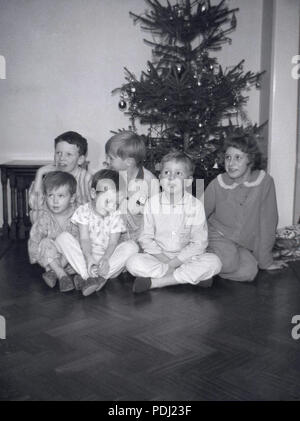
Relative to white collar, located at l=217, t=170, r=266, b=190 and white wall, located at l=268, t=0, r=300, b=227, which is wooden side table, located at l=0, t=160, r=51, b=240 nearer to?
white collar, located at l=217, t=170, r=266, b=190

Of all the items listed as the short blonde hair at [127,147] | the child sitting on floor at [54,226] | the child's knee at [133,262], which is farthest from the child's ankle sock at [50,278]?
the short blonde hair at [127,147]

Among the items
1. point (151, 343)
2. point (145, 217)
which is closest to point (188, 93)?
point (145, 217)

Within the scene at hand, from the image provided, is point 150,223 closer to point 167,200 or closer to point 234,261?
point 167,200

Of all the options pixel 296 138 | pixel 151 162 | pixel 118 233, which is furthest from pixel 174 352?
pixel 296 138

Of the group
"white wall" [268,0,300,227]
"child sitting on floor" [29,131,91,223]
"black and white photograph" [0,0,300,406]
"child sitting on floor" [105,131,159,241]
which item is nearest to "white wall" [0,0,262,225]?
"black and white photograph" [0,0,300,406]

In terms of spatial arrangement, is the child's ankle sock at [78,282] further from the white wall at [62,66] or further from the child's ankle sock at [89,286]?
the white wall at [62,66]

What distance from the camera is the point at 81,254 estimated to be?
288 centimetres

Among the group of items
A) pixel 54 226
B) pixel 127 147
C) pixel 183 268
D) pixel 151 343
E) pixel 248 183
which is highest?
pixel 127 147

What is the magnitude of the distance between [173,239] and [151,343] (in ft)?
3.24

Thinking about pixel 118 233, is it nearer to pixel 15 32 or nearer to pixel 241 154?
pixel 241 154

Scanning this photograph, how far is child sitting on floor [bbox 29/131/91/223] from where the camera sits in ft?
11.2

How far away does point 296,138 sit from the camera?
14.6ft

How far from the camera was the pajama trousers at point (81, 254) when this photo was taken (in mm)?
2863

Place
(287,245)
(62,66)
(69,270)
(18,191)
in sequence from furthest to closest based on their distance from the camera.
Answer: (62,66) → (18,191) → (287,245) → (69,270)
